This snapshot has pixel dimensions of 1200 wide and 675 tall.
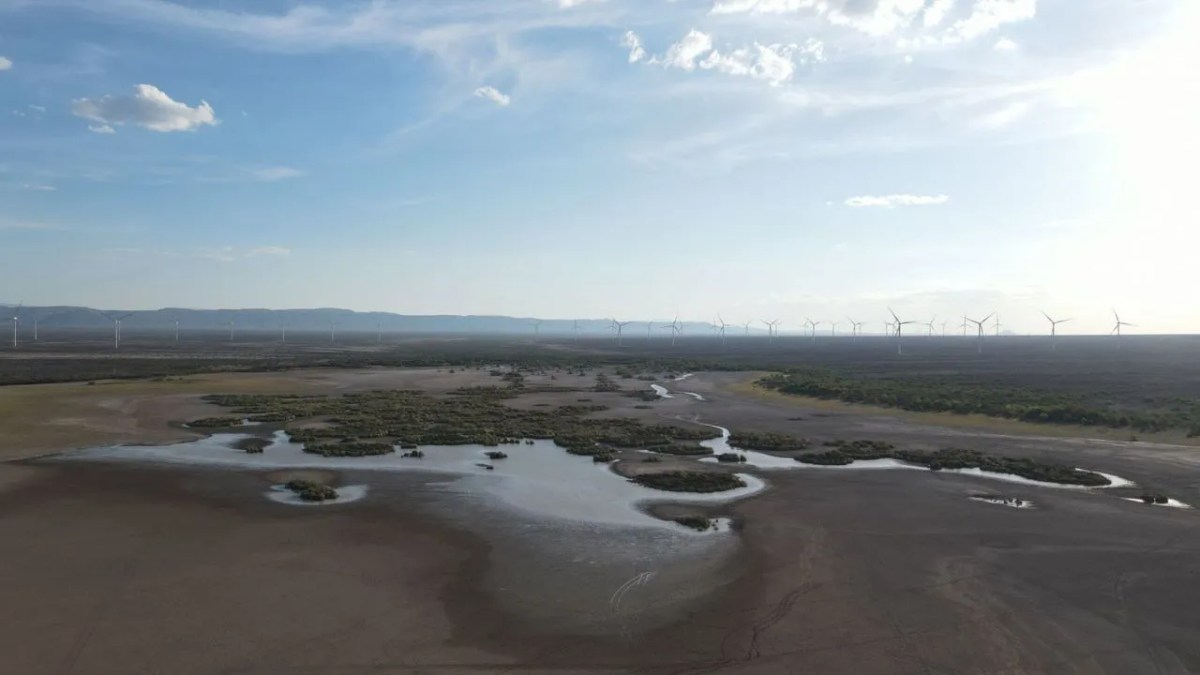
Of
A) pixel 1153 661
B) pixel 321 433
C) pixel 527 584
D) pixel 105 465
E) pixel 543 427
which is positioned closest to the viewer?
pixel 1153 661

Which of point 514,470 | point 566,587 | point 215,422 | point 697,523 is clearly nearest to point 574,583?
point 566,587

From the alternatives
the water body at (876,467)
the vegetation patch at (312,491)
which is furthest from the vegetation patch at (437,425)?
the vegetation patch at (312,491)

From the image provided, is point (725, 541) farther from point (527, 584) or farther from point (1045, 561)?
point (1045, 561)

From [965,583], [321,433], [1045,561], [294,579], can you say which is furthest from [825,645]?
[321,433]

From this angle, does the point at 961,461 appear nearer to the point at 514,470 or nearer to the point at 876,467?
the point at 876,467

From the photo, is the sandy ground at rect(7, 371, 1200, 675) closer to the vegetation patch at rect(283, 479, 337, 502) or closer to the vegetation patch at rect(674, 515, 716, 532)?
the vegetation patch at rect(674, 515, 716, 532)

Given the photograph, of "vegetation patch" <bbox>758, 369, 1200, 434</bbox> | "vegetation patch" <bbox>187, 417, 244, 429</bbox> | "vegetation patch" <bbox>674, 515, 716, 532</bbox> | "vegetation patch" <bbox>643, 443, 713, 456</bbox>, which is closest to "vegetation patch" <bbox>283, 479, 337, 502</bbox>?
"vegetation patch" <bbox>674, 515, 716, 532</bbox>
